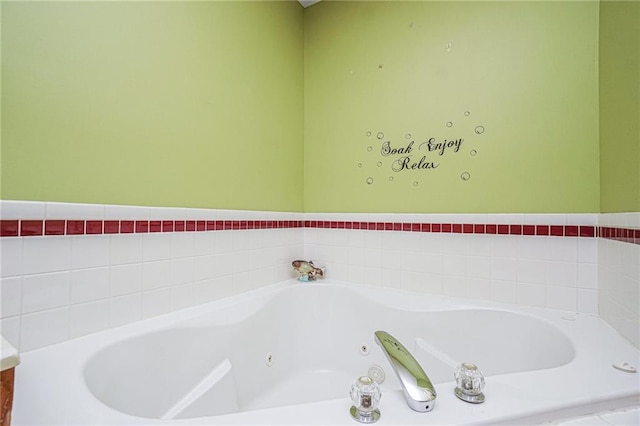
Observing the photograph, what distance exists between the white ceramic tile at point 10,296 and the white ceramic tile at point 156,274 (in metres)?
0.32

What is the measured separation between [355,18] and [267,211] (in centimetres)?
124

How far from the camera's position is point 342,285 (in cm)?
166

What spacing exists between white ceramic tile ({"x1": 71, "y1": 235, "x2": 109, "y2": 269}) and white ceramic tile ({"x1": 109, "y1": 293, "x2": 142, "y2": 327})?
0.13m

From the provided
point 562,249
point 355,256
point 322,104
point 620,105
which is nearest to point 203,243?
point 355,256

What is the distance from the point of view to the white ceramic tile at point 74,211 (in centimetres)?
86

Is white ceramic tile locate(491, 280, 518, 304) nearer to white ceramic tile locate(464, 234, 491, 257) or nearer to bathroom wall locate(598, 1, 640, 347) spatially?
white ceramic tile locate(464, 234, 491, 257)

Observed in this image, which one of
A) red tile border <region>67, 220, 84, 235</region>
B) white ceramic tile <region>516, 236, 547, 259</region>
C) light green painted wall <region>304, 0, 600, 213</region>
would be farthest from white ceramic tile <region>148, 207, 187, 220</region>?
A: white ceramic tile <region>516, 236, 547, 259</region>

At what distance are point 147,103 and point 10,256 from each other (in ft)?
2.05

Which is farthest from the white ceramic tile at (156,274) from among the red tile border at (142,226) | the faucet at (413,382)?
the faucet at (413,382)

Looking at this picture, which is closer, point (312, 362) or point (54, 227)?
point (54, 227)

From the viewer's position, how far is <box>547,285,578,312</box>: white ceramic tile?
126cm

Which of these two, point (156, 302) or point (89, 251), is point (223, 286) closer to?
point (156, 302)

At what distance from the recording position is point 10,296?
0.80 m

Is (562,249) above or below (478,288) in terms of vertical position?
above
